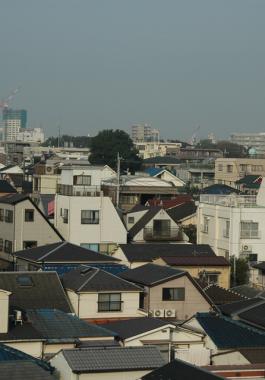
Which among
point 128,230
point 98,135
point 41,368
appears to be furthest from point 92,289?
point 98,135

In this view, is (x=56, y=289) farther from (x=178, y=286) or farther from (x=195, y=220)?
(x=195, y=220)

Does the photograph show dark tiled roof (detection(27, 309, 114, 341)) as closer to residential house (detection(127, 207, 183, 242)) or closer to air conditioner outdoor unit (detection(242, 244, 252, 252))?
air conditioner outdoor unit (detection(242, 244, 252, 252))

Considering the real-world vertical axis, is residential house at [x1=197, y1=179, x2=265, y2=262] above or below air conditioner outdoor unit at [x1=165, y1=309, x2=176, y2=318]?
above

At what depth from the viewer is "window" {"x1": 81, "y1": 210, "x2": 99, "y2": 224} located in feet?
78.0

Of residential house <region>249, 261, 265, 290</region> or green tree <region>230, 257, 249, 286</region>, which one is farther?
green tree <region>230, 257, 249, 286</region>

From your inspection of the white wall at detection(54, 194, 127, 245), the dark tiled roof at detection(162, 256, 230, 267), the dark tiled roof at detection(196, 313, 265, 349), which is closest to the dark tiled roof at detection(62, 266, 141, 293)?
the dark tiled roof at detection(196, 313, 265, 349)

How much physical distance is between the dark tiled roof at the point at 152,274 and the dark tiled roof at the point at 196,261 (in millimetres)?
1652

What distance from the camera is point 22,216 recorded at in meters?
22.8

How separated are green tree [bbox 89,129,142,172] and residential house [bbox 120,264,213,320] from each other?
37.6 m

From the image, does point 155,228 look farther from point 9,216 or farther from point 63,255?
point 63,255

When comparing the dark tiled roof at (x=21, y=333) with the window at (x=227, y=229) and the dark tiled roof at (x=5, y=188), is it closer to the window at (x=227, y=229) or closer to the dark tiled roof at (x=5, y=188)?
the window at (x=227, y=229)

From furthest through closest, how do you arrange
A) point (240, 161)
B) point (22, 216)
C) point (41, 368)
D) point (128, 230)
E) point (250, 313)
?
point (240, 161), point (128, 230), point (22, 216), point (250, 313), point (41, 368)

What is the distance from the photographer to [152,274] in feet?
57.0

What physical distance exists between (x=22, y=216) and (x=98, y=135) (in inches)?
1394
